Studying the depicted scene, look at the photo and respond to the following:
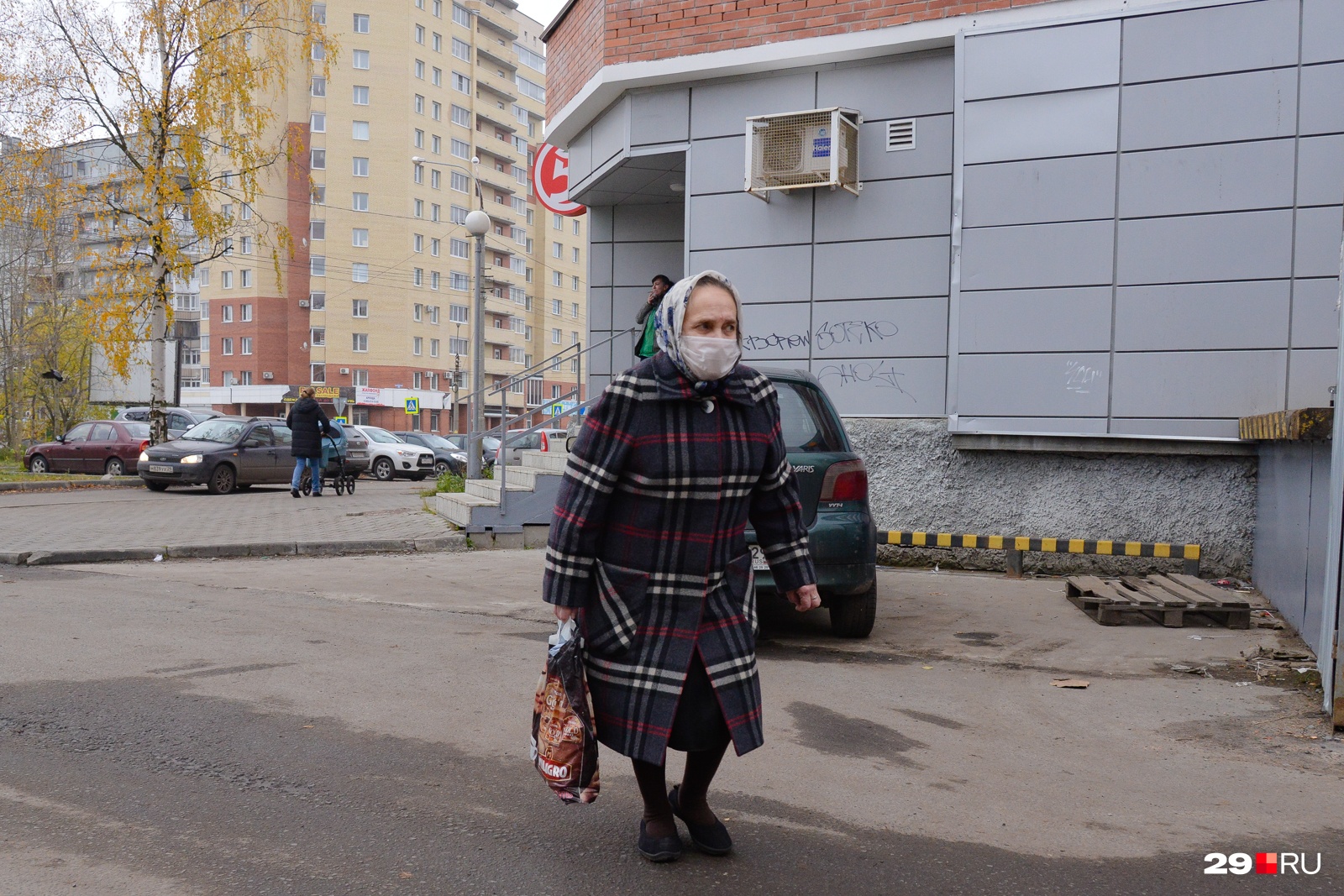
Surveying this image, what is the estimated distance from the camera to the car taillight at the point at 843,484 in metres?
6.45

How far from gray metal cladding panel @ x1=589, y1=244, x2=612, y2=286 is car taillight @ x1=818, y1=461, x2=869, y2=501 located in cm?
869

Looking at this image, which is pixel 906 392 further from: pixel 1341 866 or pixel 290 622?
pixel 1341 866

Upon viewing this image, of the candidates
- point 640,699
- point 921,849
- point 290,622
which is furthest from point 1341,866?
point 290,622

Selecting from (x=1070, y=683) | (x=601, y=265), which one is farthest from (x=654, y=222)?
(x=1070, y=683)

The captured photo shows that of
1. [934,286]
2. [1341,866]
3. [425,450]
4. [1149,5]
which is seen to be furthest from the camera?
[425,450]

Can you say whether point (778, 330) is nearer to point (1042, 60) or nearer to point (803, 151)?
point (803, 151)

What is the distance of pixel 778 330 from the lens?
11.3m

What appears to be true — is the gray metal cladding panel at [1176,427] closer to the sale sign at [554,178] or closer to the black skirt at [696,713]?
the black skirt at [696,713]

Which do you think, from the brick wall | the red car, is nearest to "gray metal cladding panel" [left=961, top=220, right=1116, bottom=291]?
the brick wall

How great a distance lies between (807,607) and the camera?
11.0 ft

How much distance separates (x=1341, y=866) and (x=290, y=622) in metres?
5.92

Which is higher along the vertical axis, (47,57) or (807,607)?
(47,57)

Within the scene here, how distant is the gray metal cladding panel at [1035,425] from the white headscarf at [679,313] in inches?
294

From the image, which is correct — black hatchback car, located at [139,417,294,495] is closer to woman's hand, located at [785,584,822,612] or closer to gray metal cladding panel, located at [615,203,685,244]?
gray metal cladding panel, located at [615,203,685,244]
